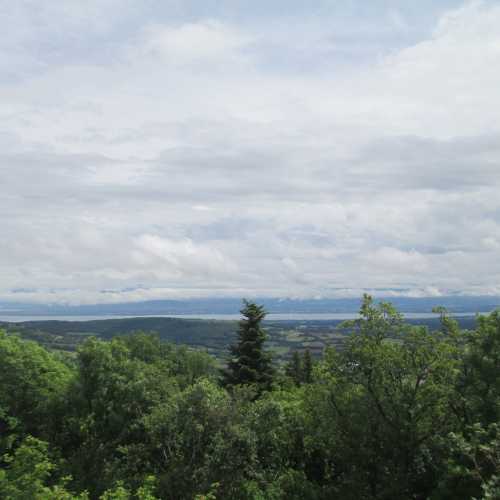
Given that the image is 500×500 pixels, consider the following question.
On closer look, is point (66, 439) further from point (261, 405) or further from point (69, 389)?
point (261, 405)

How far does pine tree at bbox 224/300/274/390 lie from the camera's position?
54.4 meters

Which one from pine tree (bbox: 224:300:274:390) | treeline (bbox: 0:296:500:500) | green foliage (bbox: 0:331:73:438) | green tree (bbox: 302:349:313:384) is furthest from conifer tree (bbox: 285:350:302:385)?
treeline (bbox: 0:296:500:500)

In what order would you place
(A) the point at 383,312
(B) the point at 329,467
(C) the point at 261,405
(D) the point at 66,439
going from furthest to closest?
(D) the point at 66,439, (B) the point at 329,467, (C) the point at 261,405, (A) the point at 383,312

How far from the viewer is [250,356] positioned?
2205 inches

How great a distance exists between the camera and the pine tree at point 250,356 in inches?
2142

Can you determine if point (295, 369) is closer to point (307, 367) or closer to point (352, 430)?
point (307, 367)

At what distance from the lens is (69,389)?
124 ft

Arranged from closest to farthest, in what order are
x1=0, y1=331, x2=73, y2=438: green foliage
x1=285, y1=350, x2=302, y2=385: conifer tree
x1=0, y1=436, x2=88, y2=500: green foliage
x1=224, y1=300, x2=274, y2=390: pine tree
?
x1=0, y1=436, x2=88, y2=500: green foliage
x1=0, y1=331, x2=73, y2=438: green foliage
x1=224, y1=300, x2=274, y2=390: pine tree
x1=285, y1=350, x2=302, y2=385: conifer tree

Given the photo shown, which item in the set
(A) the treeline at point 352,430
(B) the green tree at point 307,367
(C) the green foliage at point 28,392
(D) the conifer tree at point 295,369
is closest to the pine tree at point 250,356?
(B) the green tree at point 307,367

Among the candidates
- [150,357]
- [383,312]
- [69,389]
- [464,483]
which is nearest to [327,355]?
[383,312]

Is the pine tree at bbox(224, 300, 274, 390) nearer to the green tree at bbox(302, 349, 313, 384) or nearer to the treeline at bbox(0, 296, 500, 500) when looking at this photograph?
the green tree at bbox(302, 349, 313, 384)

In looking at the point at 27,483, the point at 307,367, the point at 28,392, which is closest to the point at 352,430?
the point at 27,483

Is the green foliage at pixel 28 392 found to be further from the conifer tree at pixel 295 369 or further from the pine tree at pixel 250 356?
the conifer tree at pixel 295 369

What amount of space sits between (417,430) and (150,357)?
153 ft
